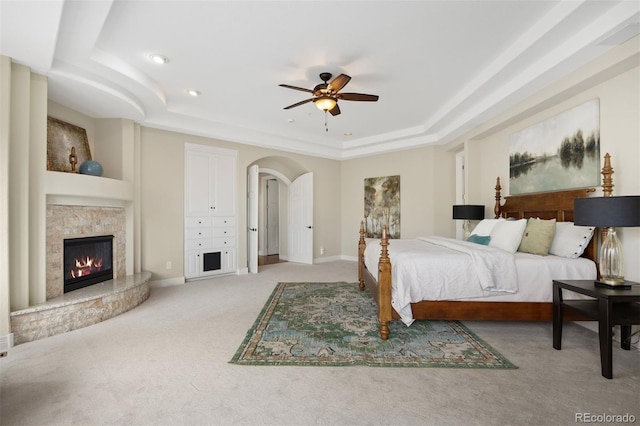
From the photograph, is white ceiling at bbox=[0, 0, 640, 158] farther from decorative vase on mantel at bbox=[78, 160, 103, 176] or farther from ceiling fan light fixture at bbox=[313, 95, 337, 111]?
decorative vase on mantel at bbox=[78, 160, 103, 176]

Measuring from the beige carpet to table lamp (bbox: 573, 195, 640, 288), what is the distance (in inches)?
27.6

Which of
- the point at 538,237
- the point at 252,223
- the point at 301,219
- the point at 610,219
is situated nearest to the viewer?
the point at 610,219

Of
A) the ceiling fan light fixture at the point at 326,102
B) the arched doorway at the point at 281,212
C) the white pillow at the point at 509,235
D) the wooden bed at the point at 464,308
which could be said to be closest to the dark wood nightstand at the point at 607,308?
the wooden bed at the point at 464,308

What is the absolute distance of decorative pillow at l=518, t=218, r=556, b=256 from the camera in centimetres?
324

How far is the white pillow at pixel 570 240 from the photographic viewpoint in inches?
118

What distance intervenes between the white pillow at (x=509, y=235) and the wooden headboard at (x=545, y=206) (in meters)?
0.44

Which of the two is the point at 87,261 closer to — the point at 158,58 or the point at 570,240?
the point at 158,58

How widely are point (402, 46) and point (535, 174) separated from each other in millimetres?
2481

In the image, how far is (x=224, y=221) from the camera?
583cm

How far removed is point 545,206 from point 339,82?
2944mm

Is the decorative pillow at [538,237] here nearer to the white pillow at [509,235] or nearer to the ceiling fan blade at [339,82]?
the white pillow at [509,235]

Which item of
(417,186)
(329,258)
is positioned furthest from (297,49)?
(329,258)

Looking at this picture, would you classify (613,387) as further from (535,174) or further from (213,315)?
(213,315)

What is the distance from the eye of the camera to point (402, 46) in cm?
318
